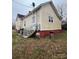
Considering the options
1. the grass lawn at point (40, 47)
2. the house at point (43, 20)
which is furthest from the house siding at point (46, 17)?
the grass lawn at point (40, 47)

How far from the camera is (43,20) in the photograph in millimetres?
1897

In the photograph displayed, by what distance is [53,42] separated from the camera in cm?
184

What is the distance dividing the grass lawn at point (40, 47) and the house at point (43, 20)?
8 centimetres

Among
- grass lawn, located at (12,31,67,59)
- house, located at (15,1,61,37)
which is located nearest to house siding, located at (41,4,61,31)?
house, located at (15,1,61,37)

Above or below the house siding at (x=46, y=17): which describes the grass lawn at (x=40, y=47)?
below

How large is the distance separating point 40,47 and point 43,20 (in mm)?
302

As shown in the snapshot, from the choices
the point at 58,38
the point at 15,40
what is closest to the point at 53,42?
the point at 58,38

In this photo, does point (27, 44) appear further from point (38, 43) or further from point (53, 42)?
point (53, 42)

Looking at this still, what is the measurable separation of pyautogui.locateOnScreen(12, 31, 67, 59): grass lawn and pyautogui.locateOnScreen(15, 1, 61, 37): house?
8 centimetres

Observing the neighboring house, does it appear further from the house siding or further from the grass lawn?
the house siding

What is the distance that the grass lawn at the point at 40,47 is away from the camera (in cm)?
181

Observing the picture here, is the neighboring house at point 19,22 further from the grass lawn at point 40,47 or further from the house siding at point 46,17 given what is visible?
the house siding at point 46,17

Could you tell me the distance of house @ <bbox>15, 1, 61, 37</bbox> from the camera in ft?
6.13
